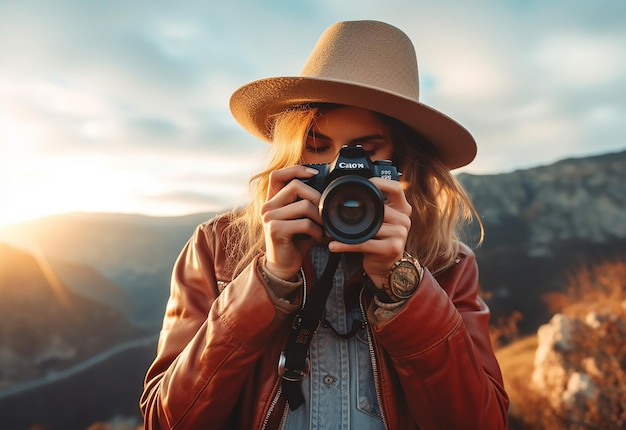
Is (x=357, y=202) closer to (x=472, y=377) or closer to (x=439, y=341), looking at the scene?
(x=439, y=341)

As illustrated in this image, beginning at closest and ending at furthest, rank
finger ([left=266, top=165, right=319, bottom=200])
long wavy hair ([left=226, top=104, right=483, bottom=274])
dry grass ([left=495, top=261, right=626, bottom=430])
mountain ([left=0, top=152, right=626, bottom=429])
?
finger ([left=266, top=165, right=319, bottom=200]) → long wavy hair ([left=226, top=104, right=483, bottom=274]) → dry grass ([left=495, top=261, right=626, bottom=430]) → mountain ([left=0, top=152, right=626, bottom=429])

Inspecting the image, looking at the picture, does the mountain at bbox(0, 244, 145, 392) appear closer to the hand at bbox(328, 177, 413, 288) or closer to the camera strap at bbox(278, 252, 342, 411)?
the camera strap at bbox(278, 252, 342, 411)

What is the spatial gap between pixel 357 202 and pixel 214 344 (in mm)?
542

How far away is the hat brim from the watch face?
0.53 metres

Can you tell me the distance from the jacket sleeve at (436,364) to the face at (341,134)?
511 mm

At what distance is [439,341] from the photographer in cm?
128

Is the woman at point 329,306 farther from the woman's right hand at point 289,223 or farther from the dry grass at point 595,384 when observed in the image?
the dry grass at point 595,384

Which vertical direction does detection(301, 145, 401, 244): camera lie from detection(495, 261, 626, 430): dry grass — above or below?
above

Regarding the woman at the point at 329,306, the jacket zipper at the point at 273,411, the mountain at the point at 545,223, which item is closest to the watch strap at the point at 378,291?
the woman at the point at 329,306

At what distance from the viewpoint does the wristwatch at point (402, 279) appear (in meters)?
1.30

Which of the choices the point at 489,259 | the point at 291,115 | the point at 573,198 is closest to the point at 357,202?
the point at 291,115

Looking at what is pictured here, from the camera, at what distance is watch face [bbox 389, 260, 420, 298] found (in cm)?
130

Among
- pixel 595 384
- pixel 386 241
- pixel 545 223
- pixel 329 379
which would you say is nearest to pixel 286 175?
pixel 386 241

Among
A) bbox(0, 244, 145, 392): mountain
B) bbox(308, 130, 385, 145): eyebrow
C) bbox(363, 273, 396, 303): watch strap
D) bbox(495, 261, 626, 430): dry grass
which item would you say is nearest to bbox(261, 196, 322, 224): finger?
bbox(363, 273, 396, 303): watch strap
